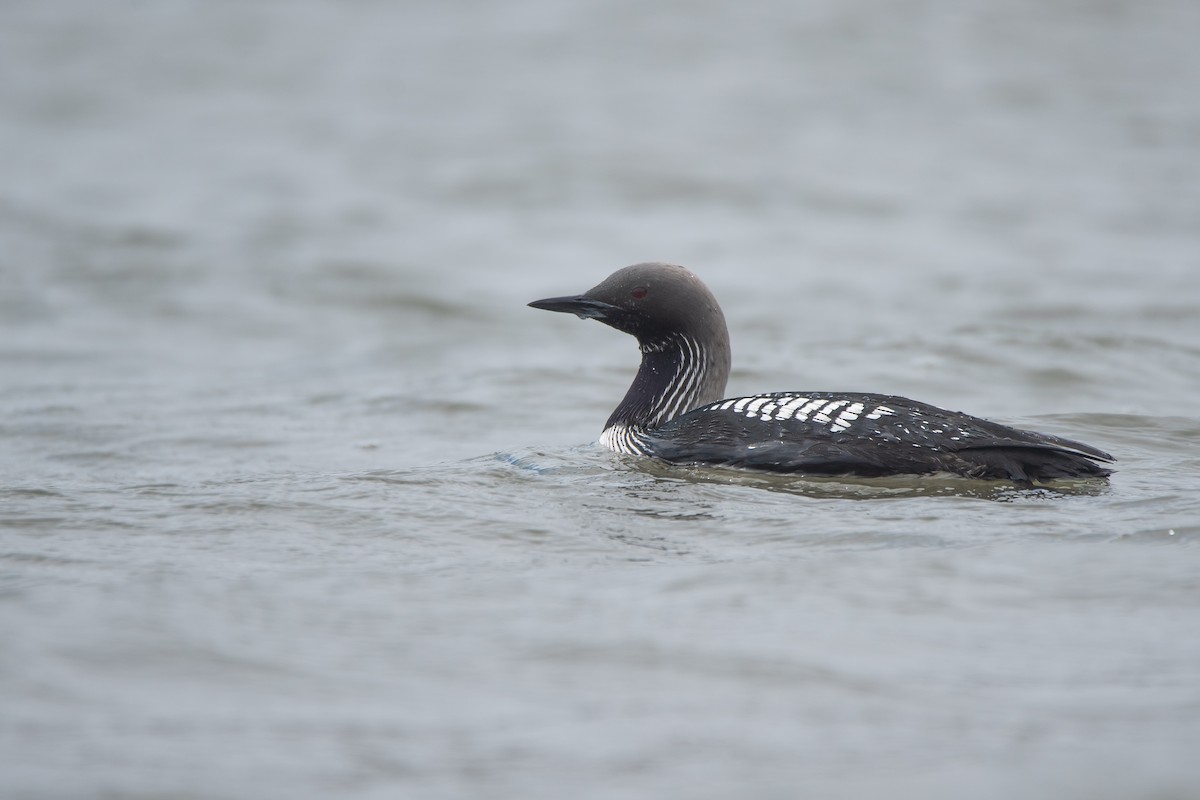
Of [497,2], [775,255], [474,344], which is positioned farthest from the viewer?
[497,2]

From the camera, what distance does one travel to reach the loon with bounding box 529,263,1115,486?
476 centimetres

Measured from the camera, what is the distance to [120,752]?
3018 mm

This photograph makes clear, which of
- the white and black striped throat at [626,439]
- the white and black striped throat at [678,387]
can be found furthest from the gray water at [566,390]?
the white and black striped throat at [678,387]

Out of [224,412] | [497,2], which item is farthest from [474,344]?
[497,2]

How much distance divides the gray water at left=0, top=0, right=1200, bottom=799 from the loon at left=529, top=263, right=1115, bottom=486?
0.38 ft

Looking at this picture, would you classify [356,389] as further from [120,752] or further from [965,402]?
[120,752]

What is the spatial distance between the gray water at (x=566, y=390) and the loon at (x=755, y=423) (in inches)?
4.5

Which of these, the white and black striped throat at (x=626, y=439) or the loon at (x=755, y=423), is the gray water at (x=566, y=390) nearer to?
the loon at (x=755, y=423)

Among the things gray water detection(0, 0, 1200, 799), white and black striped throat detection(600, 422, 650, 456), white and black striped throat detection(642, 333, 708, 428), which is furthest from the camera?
white and black striped throat detection(642, 333, 708, 428)

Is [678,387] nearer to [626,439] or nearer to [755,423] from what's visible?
[626,439]

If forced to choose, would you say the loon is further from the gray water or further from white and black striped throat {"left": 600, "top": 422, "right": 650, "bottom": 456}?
the gray water

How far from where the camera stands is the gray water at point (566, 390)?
10.3 ft

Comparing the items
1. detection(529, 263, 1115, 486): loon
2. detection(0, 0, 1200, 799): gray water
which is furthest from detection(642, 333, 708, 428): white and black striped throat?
detection(0, 0, 1200, 799): gray water

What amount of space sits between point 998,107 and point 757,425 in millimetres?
11039
